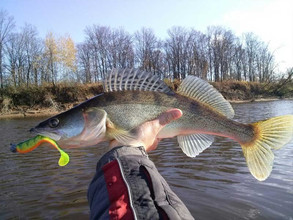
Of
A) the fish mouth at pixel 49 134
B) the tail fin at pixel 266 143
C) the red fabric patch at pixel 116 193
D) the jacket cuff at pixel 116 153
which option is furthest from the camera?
the tail fin at pixel 266 143

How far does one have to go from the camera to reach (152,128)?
2.85m

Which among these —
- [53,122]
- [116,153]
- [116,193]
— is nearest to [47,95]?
[53,122]

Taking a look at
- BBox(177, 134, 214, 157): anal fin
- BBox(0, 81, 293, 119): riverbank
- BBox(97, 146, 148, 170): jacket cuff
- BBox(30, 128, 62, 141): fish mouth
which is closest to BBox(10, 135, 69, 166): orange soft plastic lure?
BBox(30, 128, 62, 141): fish mouth

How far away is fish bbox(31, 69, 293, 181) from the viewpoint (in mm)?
2768

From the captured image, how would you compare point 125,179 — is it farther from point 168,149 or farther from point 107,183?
point 168,149

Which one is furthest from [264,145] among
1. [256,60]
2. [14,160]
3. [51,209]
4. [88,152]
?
[256,60]

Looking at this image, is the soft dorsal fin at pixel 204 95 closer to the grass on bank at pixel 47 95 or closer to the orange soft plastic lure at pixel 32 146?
the orange soft plastic lure at pixel 32 146

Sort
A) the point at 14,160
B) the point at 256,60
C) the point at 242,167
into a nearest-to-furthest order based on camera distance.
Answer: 1. the point at 242,167
2. the point at 14,160
3. the point at 256,60

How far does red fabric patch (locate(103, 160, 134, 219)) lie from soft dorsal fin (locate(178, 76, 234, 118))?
191 cm

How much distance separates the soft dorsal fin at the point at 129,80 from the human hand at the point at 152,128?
15.0 inches

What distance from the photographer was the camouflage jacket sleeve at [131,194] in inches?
51.7

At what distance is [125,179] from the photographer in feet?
4.82

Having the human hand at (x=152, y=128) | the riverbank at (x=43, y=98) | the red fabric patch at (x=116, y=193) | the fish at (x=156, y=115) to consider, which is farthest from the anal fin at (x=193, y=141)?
the riverbank at (x=43, y=98)

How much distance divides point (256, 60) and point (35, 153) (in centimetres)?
8649
